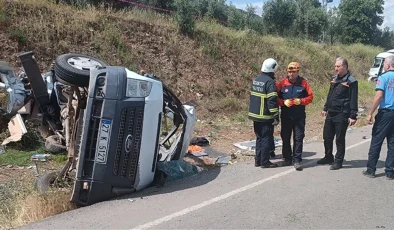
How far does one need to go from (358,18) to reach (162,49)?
35.1 m

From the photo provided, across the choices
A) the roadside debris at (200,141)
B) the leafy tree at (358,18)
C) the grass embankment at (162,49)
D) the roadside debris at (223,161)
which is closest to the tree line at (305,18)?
the leafy tree at (358,18)

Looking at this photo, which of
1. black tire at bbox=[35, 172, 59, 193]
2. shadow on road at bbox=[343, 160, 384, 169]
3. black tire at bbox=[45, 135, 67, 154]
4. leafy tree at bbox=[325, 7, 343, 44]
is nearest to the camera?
black tire at bbox=[35, 172, 59, 193]

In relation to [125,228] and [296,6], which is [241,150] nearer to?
[125,228]

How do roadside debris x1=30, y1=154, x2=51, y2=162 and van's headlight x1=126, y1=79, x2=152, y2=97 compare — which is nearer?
van's headlight x1=126, y1=79, x2=152, y2=97

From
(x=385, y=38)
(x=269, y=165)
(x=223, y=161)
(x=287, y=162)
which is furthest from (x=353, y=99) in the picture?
(x=385, y=38)

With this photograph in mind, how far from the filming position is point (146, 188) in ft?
18.3

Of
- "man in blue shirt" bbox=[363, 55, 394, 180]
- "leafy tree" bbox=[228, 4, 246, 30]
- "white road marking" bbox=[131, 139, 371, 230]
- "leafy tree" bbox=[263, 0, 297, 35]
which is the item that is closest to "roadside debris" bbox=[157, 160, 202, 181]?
"white road marking" bbox=[131, 139, 371, 230]

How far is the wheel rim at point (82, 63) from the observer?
620 cm

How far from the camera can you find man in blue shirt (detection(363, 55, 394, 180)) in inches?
241

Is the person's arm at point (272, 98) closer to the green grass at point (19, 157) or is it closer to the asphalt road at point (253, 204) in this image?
the asphalt road at point (253, 204)

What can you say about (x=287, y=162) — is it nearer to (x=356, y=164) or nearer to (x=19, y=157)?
(x=356, y=164)

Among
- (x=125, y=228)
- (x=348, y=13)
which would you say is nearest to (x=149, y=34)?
(x=125, y=228)

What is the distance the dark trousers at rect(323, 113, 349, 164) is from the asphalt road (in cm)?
31

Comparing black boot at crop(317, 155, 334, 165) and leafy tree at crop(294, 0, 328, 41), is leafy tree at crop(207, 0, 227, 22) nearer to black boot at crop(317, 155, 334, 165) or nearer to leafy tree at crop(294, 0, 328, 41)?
leafy tree at crop(294, 0, 328, 41)
